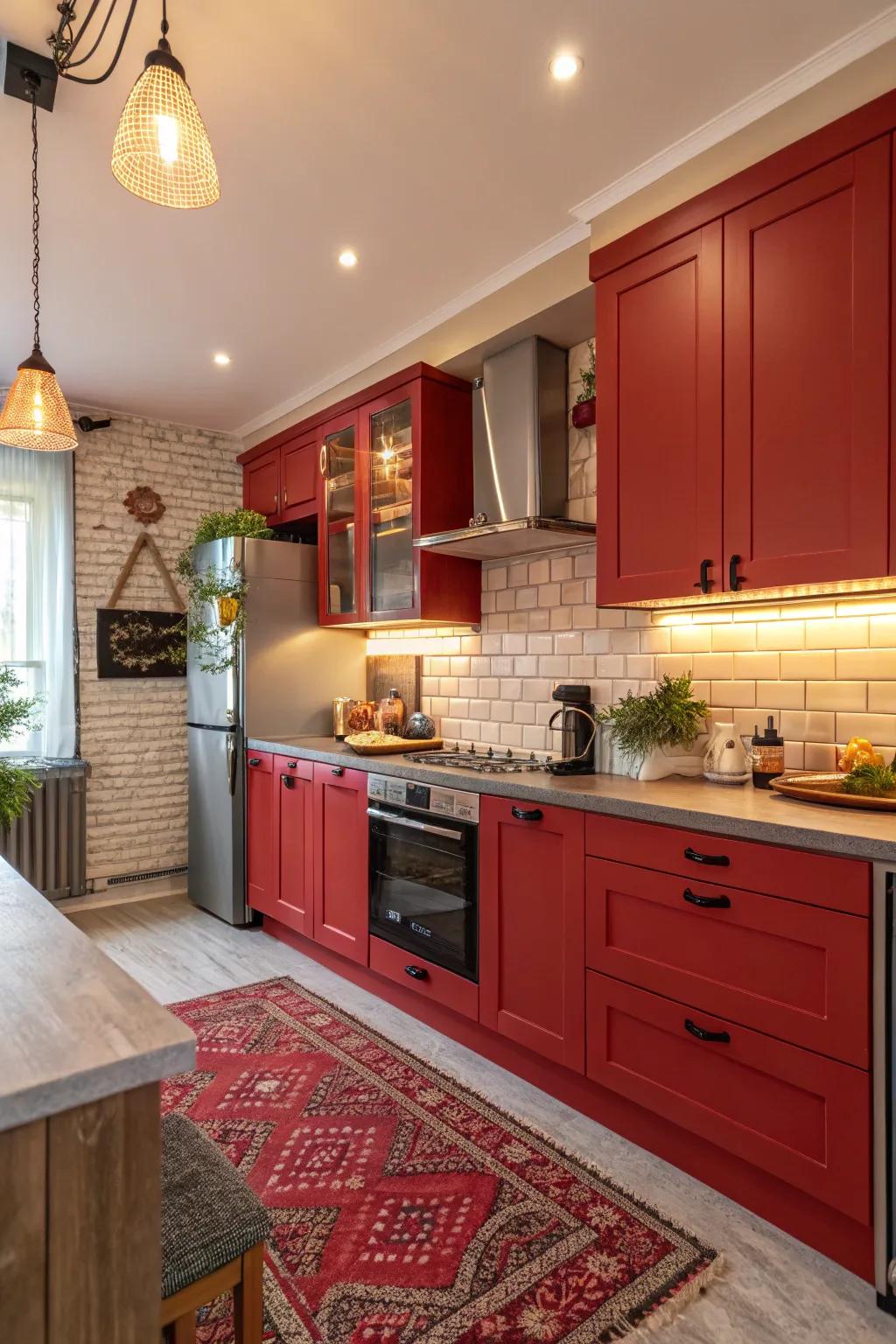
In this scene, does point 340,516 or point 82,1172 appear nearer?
point 82,1172

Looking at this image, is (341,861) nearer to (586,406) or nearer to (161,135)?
(586,406)

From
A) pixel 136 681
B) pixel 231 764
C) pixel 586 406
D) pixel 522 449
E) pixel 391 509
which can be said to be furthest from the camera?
pixel 136 681

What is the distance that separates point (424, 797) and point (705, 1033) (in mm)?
1251

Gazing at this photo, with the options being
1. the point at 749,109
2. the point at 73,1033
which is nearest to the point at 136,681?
the point at 749,109

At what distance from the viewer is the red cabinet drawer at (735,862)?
1.66m

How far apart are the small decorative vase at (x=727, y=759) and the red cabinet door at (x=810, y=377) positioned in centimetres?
51

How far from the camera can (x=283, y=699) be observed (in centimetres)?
407

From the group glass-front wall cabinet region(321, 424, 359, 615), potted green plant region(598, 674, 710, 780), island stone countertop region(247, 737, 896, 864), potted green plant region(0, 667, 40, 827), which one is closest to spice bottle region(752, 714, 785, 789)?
island stone countertop region(247, 737, 896, 864)

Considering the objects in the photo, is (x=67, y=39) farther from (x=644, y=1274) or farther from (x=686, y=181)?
(x=644, y=1274)

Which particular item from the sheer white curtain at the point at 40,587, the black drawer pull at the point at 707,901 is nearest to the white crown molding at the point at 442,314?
the sheer white curtain at the point at 40,587

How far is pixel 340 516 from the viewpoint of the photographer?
13.1ft

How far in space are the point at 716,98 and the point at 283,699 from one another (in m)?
3.04

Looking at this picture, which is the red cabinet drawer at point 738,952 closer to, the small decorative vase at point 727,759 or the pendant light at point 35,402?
the small decorative vase at point 727,759

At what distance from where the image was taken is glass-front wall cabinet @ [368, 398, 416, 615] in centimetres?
349
